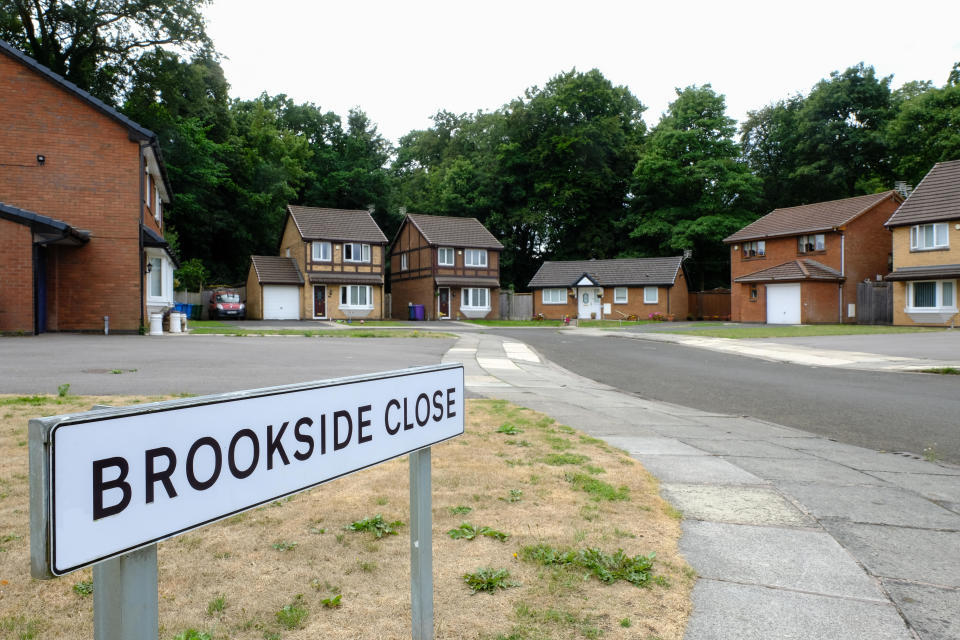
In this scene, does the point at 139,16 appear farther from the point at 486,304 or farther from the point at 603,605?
the point at 603,605

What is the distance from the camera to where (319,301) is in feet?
158

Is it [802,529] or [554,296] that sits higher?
[554,296]

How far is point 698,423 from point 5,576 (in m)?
7.53

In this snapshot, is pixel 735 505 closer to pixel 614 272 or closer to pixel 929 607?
pixel 929 607

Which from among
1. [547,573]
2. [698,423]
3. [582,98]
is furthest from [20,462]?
[582,98]

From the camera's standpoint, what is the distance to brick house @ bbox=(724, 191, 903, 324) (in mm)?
41750

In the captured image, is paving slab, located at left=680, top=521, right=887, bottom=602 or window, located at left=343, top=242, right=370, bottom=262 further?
window, located at left=343, top=242, right=370, bottom=262

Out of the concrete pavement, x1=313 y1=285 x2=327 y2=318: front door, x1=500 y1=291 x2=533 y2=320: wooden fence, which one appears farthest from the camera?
x1=500 y1=291 x2=533 y2=320: wooden fence

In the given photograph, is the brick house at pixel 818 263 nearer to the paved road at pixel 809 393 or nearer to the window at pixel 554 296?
the window at pixel 554 296

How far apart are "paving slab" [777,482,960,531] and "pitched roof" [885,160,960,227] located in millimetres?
37875

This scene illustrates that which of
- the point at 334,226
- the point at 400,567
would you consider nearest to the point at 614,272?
the point at 334,226

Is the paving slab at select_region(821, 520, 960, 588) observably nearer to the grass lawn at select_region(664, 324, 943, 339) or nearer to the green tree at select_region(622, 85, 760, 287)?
the grass lawn at select_region(664, 324, 943, 339)

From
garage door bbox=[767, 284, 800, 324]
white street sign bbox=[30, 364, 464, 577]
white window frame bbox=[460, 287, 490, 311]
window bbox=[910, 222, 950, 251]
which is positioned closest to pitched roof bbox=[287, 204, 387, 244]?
white window frame bbox=[460, 287, 490, 311]

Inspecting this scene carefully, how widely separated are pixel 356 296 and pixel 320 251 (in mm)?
4251
